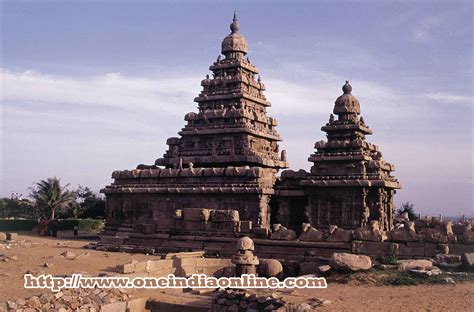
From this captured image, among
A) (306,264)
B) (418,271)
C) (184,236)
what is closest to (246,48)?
(184,236)

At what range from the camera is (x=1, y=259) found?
18.9m

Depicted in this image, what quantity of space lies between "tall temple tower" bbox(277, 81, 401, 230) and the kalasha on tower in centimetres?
154

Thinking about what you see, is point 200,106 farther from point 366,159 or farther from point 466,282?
point 466,282

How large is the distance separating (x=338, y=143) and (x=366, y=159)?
174cm

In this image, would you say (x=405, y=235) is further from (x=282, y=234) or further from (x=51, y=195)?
(x=51, y=195)

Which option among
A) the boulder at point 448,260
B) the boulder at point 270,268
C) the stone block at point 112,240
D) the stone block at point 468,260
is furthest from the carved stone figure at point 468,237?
the stone block at point 112,240

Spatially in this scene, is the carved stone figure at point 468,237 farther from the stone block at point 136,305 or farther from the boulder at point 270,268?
the stone block at point 136,305

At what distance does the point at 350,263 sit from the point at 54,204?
32.3m

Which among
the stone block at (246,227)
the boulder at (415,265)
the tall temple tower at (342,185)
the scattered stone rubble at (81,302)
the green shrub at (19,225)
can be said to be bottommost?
the scattered stone rubble at (81,302)

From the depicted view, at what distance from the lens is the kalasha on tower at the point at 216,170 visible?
24261mm

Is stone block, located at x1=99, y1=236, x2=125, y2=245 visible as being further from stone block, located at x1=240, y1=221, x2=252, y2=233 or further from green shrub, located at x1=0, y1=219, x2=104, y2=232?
green shrub, located at x1=0, y1=219, x2=104, y2=232

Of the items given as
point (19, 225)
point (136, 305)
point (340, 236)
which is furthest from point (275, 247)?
point (19, 225)

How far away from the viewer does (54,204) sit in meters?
41.8

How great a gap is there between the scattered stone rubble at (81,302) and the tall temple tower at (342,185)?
13678 mm
